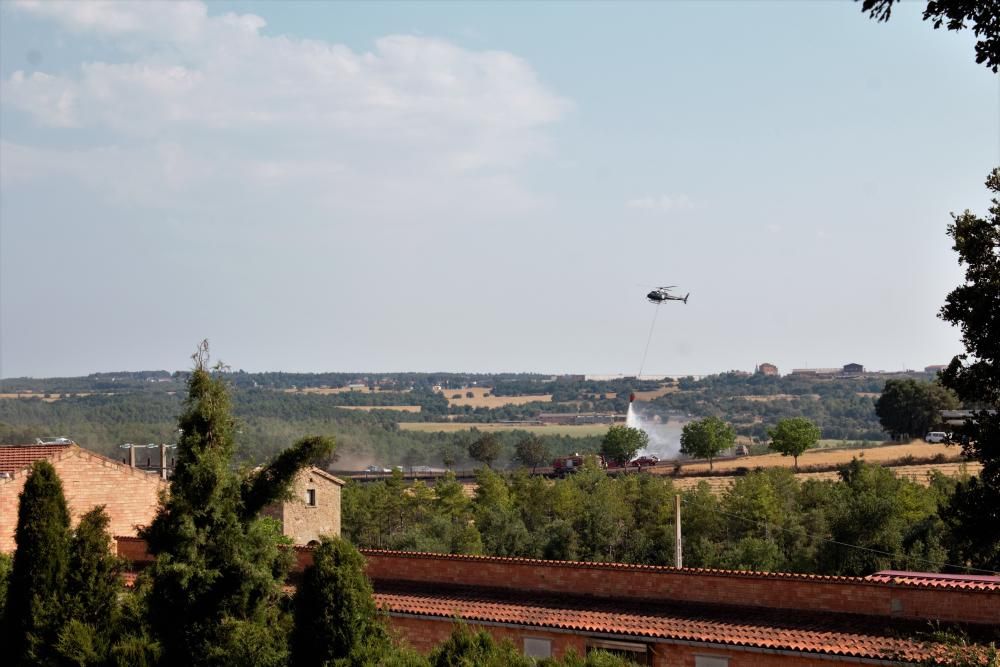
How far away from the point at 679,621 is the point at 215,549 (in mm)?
7995

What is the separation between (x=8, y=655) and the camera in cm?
1739

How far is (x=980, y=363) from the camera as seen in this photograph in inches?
546

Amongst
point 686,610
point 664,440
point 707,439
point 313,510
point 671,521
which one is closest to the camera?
point 686,610

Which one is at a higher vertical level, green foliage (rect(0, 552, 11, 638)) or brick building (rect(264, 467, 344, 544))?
green foliage (rect(0, 552, 11, 638))

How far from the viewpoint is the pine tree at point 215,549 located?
15.0 metres

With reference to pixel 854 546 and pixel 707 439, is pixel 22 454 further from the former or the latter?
pixel 707 439

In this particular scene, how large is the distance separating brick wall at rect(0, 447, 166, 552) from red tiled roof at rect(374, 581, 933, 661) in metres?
11.0

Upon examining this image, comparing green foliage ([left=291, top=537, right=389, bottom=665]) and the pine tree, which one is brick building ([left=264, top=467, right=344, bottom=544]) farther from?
green foliage ([left=291, top=537, right=389, bottom=665])

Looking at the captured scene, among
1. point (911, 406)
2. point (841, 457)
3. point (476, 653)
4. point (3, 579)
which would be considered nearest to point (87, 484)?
point (3, 579)

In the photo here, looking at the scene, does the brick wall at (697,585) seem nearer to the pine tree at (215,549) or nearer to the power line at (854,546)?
the pine tree at (215,549)

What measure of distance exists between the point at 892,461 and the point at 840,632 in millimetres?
71512

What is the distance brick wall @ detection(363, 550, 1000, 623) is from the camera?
706 inches

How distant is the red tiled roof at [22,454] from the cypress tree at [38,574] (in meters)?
12.5

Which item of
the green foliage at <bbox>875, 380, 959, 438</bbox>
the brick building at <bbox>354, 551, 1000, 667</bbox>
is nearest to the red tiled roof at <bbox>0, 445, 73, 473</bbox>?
the brick building at <bbox>354, 551, 1000, 667</bbox>
